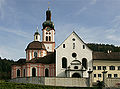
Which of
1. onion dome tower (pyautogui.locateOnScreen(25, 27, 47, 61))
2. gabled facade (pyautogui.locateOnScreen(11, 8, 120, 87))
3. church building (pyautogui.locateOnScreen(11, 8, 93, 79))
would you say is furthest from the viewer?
onion dome tower (pyautogui.locateOnScreen(25, 27, 47, 61))

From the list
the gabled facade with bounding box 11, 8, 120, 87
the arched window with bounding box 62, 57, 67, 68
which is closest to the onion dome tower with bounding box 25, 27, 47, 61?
the gabled facade with bounding box 11, 8, 120, 87

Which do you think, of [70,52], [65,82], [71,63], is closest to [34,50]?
[70,52]

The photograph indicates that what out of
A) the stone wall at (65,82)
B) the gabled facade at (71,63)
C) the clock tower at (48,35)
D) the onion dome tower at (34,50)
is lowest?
the stone wall at (65,82)

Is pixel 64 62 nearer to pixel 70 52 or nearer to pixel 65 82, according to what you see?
pixel 70 52

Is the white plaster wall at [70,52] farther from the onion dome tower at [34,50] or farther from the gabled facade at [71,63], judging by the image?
the onion dome tower at [34,50]

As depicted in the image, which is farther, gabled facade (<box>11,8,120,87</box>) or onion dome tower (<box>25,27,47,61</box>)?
onion dome tower (<box>25,27,47,61</box>)

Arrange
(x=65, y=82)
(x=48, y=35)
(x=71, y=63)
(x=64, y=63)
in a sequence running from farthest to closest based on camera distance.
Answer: (x=48, y=35) < (x=64, y=63) < (x=71, y=63) < (x=65, y=82)

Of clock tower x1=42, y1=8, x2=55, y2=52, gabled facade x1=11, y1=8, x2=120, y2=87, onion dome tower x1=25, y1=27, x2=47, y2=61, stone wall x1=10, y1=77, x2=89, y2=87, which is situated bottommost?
stone wall x1=10, y1=77, x2=89, y2=87

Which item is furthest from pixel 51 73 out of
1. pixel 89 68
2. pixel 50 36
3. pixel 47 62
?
pixel 50 36

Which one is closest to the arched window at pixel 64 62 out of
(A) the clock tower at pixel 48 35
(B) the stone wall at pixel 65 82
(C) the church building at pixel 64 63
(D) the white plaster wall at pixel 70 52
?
(C) the church building at pixel 64 63

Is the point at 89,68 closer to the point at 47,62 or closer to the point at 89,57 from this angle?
the point at 89,57

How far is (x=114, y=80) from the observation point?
37812 millimetres

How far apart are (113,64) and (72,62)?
1349 centimetres

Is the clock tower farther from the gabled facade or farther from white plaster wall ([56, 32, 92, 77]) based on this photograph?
white plaster wall ([56, 32, 92, 77])
